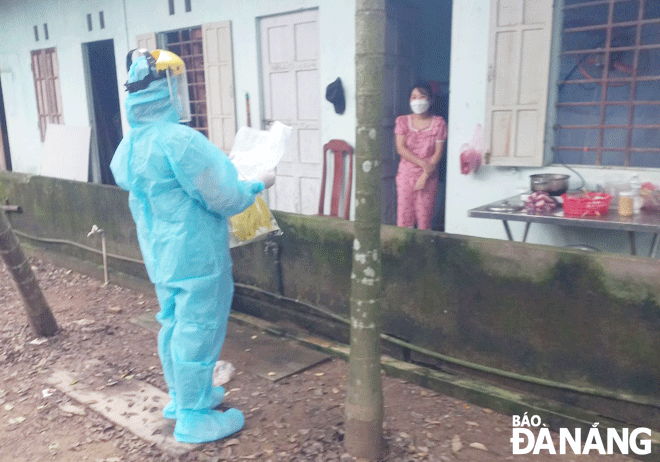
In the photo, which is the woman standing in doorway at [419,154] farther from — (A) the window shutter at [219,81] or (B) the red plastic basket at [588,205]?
(A) the window shutter at [219,81]

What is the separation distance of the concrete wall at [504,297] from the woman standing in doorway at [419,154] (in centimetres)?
172

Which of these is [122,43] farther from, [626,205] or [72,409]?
[626,205]

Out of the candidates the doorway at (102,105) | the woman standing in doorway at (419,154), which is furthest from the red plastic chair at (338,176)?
the doorway at (102,105)

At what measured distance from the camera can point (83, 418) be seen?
11.6ft

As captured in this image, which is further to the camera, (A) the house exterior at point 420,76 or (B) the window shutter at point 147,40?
(B) the window shutter at point 147,40

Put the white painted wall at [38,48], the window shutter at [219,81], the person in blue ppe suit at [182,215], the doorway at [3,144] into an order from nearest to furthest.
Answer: the person in blue ppe suit at [182,215]
the window shutter at [219,81]
the white painted wall at [38,48]
the doorway at [3,144]

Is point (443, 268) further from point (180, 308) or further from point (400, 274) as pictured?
point (180, 308)

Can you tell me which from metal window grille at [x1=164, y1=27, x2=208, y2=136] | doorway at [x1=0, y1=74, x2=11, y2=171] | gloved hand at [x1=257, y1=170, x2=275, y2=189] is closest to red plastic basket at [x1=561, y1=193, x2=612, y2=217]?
gloved hand at [x1=257, y1=170, x2=275, y2=189]

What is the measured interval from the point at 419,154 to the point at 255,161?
2.77 m

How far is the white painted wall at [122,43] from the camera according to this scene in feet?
20.9

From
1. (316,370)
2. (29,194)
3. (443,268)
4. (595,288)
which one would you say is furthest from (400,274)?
(29,194)

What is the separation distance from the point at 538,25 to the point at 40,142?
940 centimetres

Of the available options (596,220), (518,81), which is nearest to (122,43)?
(518,81)

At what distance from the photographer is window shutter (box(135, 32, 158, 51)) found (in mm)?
8188
